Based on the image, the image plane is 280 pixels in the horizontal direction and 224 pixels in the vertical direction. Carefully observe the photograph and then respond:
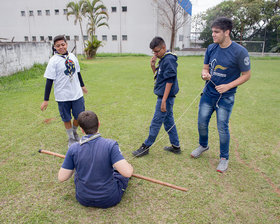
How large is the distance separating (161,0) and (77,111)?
2719cm

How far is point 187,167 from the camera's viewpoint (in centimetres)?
339

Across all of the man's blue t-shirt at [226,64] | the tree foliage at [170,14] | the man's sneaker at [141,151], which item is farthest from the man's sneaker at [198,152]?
the tree foliage at [170,14]

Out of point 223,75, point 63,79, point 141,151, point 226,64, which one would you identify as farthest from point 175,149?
point 63,79

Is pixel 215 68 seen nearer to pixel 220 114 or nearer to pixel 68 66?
pixel 220 114

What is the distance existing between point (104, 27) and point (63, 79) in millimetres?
27820

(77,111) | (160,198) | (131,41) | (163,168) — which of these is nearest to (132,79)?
(77,111)

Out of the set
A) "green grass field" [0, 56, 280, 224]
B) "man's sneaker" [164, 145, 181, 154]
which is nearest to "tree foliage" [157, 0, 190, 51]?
"green grass field" [0, 56, 280, 224]

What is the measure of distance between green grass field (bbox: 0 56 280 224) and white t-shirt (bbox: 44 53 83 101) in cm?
99

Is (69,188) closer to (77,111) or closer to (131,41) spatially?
(77,111)

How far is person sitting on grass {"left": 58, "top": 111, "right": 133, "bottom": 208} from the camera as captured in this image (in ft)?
7.23

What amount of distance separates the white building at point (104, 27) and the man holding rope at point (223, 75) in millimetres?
26092

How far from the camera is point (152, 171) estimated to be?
3.27m

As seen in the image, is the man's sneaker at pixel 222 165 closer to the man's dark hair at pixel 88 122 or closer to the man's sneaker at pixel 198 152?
the man's sneaker at pixel 198 152

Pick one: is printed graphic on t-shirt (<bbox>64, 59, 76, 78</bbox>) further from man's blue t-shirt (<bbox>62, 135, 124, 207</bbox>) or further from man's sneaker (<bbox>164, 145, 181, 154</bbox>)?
man's sneaker (<bbox>164, 145, 181, 154</bbox>)
